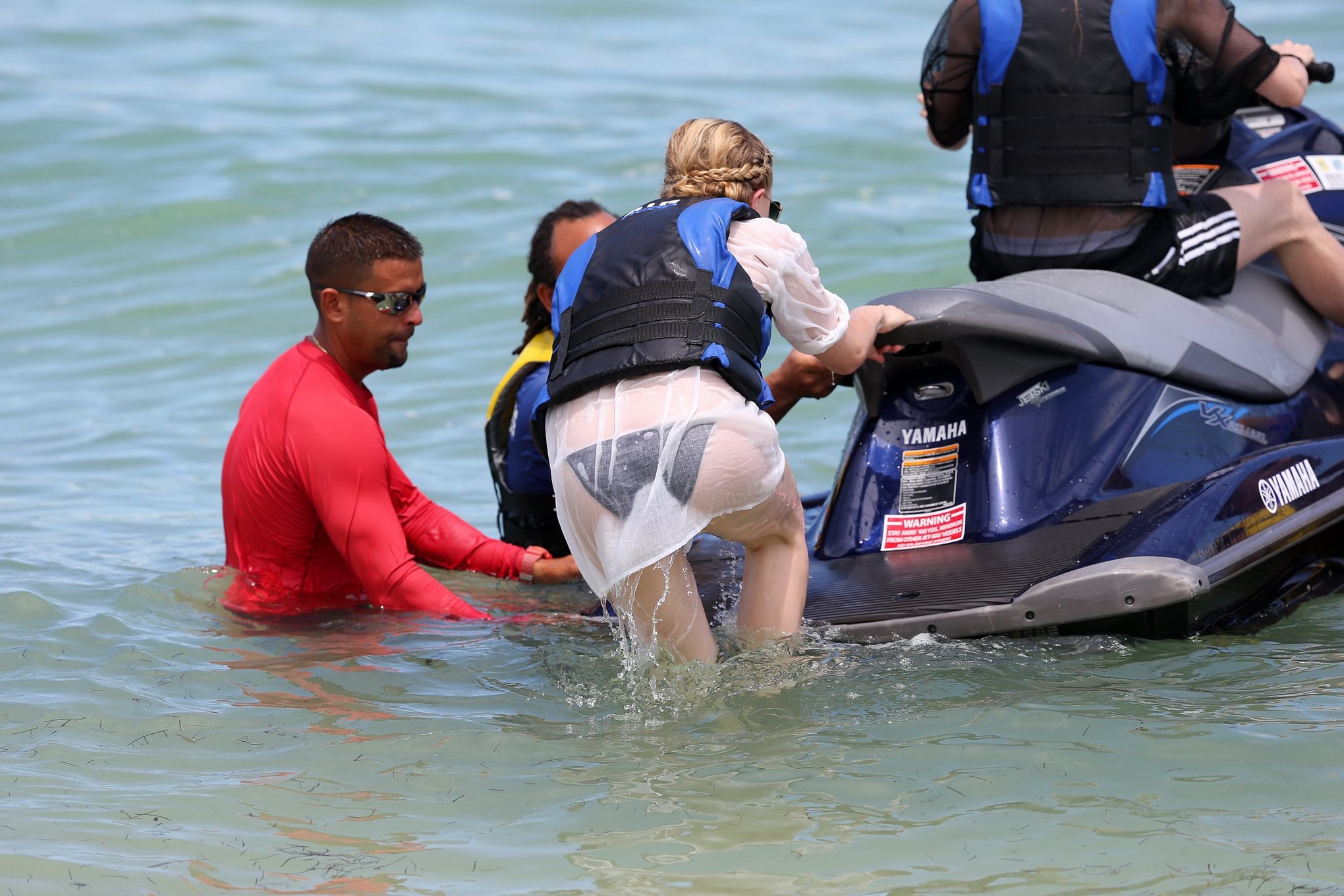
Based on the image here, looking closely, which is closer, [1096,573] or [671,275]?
[671,275]

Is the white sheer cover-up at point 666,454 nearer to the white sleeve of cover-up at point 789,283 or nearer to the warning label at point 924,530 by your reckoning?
the white sleeve of cover-up at point 789,283

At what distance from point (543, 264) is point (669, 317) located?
178cm

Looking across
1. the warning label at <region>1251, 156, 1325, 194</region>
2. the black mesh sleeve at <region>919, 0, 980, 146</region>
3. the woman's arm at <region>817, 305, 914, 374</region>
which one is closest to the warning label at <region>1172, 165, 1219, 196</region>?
the warning label at <region>1251, 156, 1325, 194</region>

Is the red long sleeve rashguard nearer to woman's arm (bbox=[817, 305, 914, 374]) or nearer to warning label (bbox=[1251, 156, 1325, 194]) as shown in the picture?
woman's arm (bbox=[817, 305, 914, 374])

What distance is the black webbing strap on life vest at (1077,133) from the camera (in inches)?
190

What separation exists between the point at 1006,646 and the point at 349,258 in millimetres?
2278

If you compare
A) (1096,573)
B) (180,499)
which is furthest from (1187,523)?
(180,499)

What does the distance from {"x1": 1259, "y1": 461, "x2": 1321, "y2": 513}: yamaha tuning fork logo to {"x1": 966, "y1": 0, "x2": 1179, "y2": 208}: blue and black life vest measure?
0.93 metres

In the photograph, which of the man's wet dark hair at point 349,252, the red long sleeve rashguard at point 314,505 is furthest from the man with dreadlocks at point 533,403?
the man's wet dark hair at point 349,252

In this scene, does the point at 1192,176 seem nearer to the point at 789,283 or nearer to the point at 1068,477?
the point at 1068,477

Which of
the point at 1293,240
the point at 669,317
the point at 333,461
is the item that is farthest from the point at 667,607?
the point at 1293,240

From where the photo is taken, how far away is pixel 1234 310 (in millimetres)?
5145

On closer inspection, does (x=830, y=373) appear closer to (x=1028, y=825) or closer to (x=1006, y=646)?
(x=1006, y=646)

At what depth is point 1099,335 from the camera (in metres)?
4.62
